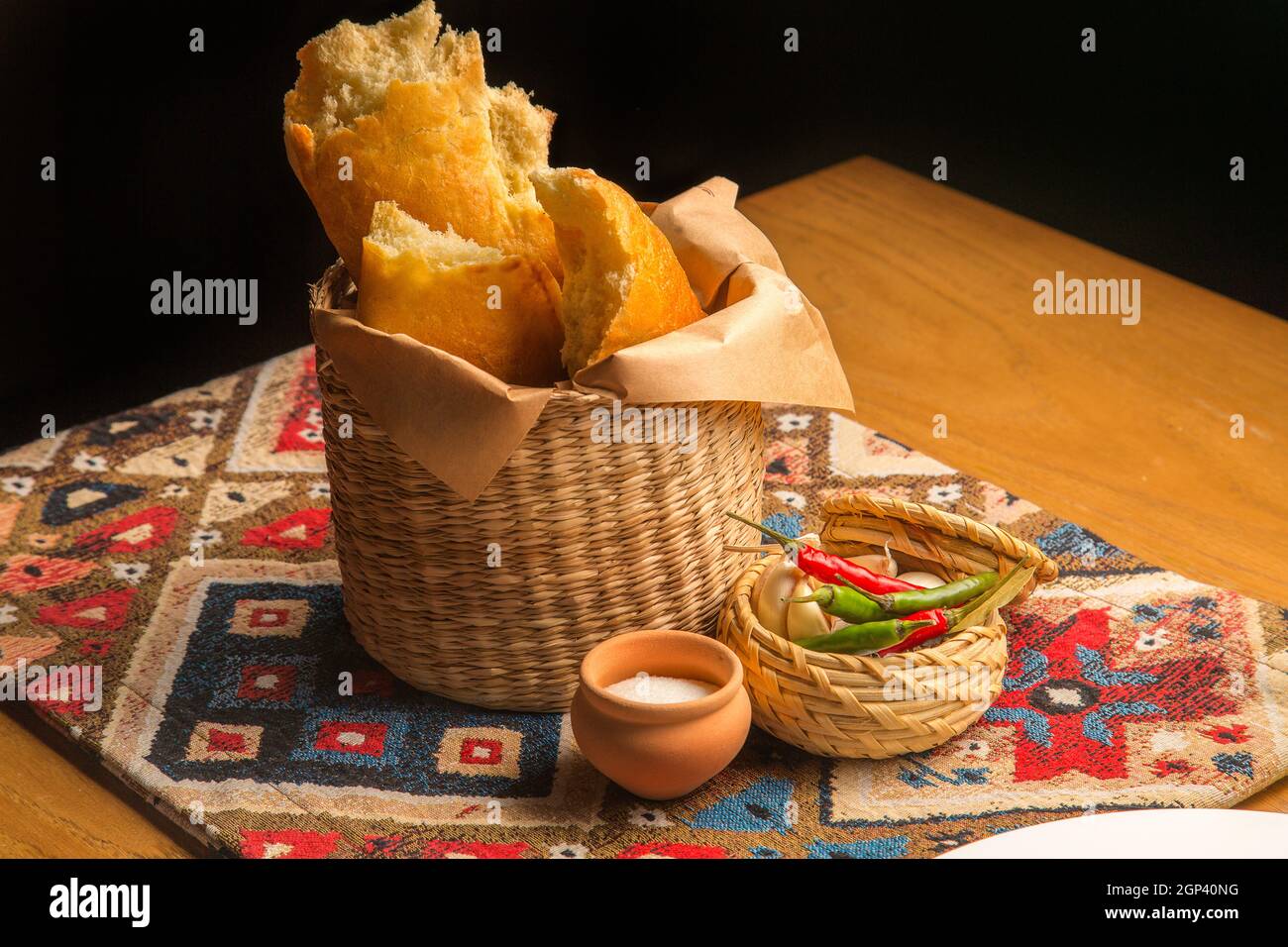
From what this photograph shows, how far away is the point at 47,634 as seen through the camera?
155 centimetres

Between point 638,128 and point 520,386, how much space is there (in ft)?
4.52

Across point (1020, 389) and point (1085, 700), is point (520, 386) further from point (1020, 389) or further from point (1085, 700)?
point (1020, 389)

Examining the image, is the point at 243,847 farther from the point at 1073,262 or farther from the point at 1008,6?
the point at 1008,6

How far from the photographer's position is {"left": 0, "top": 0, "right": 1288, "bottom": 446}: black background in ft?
6.28

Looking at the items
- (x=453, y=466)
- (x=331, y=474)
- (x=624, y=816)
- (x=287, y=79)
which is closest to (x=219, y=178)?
(x=287, y=79)

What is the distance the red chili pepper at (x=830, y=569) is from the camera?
4.50 ft

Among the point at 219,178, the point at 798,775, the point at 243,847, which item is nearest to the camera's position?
the point at 243,847

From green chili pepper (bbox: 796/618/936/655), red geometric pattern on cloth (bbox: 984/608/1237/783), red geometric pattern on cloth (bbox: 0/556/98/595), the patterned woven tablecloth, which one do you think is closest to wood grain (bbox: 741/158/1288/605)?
the patterned woven tablecloth

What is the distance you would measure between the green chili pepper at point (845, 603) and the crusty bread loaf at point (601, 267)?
0.27 metres

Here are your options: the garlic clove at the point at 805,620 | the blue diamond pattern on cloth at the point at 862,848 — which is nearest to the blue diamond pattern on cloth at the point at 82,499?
the garlic clove at the point at 805,620

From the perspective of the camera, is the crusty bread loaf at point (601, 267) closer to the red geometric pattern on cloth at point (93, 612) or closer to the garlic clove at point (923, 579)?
the garlic clove at point (923, 579)

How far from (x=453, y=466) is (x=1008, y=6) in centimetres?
171

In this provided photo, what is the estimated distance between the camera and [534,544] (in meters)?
1.32

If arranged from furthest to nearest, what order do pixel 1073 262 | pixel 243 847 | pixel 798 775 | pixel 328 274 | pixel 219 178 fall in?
pixel 1073 262, pixel 219 178, pixel 328 274, pixel 798 775, pixel 243 847
